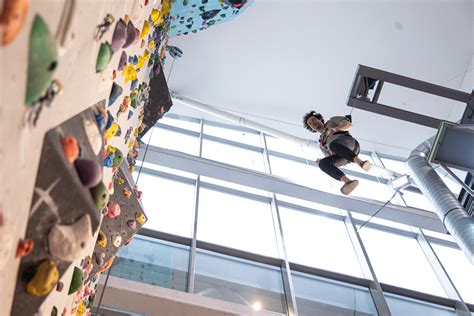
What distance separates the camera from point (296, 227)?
7.12 metres

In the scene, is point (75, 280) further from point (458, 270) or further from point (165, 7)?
point (458, 270)

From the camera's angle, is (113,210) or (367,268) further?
(367,268)

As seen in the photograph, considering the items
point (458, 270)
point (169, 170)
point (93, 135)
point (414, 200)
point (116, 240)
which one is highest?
point (414, 200)

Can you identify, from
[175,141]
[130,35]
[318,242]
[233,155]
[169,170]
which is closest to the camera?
[130,35]

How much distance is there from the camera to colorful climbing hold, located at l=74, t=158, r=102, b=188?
1375 mm

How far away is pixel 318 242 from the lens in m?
6.96

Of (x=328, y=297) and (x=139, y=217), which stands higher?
(x=328, y=297)

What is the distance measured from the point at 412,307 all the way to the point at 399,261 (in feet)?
3.90

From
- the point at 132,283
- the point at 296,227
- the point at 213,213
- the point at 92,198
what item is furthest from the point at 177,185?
the point at 92,198

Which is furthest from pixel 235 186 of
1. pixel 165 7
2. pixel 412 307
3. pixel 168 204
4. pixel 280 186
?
pixel 165 7

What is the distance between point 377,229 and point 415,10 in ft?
13.1

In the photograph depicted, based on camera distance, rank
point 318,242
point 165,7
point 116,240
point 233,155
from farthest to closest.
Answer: point 233,155 → point 318,242 → point 165,7 → point 116,240

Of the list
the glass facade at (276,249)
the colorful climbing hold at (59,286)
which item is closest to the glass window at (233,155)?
the glass facade at (276,249)

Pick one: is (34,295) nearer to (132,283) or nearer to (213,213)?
(132,283)
